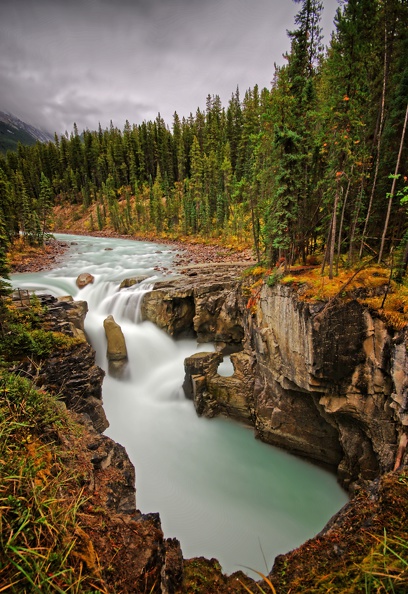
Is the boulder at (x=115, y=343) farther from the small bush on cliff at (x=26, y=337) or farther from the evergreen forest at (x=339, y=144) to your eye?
the evergreen forest at (x=339, y=144)

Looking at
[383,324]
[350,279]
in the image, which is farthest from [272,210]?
[383,324]

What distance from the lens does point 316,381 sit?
965cm

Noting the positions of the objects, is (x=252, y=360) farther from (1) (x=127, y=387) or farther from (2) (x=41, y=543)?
(2) (x=41, y=543)

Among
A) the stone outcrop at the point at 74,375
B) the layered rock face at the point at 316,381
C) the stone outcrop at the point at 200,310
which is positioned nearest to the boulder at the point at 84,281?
the stone outcrop at the point at 200,310

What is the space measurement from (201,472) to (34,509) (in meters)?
10.1

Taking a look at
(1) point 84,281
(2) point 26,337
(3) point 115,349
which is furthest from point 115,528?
(1) point 84,281

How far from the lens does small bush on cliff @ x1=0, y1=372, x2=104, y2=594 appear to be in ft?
6.28

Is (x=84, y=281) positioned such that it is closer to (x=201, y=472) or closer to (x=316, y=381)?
(x=201, y=472)

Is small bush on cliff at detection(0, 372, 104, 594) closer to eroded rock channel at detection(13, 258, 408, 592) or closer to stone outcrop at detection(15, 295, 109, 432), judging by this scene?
eroded rock channel at detection(13, 258, 408, 592)

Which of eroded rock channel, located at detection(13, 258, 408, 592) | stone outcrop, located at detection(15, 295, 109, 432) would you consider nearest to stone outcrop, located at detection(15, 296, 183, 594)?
eroded rock channel, located at detection(13, 258, 408, 592)

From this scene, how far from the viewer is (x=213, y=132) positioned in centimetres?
5612

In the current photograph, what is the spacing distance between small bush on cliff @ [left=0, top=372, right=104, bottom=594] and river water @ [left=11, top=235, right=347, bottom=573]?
6.78 metres

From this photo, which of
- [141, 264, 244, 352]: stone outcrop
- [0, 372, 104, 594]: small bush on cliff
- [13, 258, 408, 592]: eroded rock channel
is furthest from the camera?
[141, 264, 244, 352]: stone outcrop

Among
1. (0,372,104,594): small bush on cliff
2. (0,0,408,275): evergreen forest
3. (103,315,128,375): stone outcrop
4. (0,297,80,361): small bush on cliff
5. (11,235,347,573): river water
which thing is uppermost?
(0,0,408,275): evergreen forest
